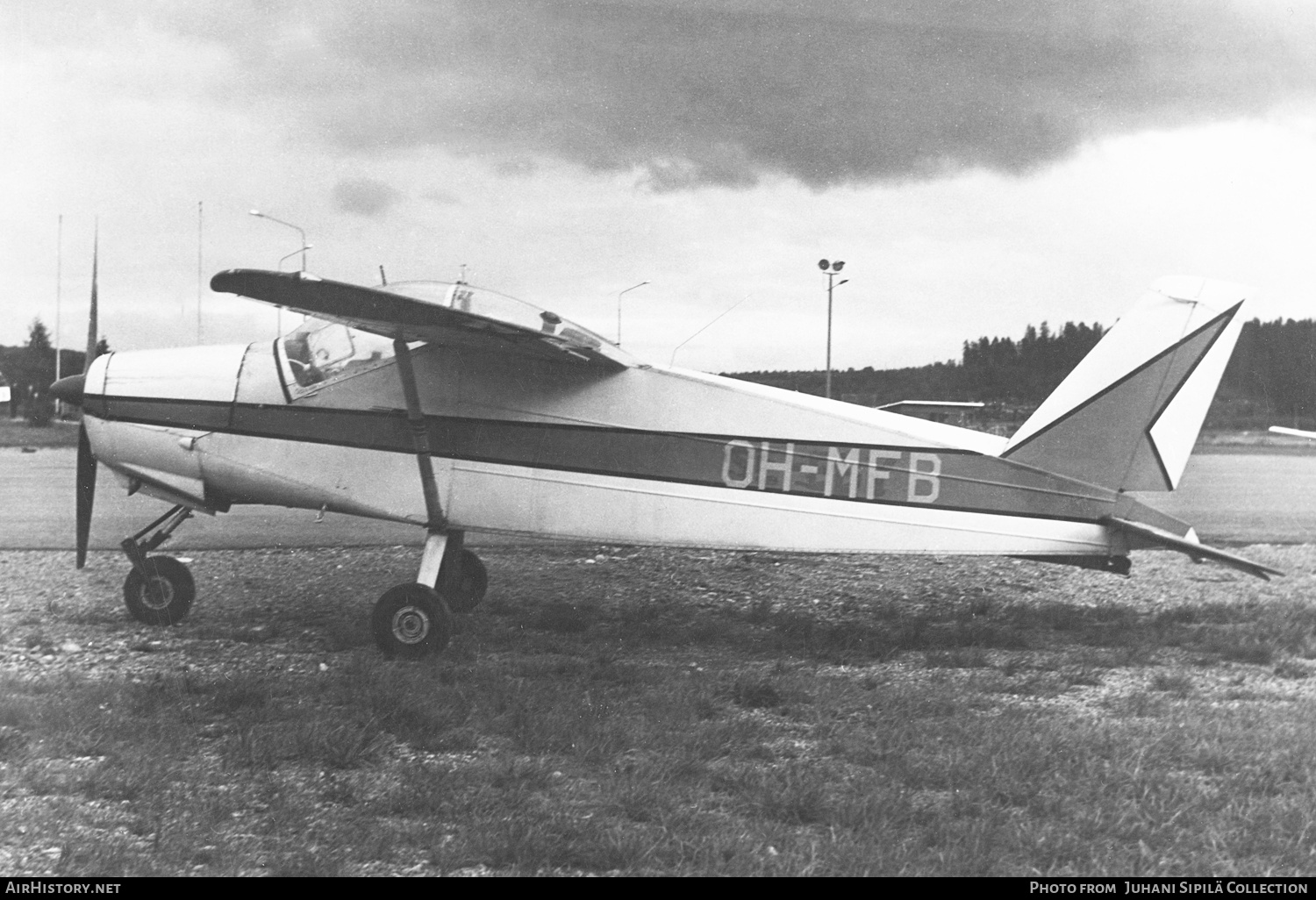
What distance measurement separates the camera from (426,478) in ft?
20.6

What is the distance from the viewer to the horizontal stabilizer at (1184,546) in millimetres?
5922

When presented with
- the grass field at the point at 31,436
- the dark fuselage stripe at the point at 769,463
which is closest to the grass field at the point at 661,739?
the dark fuselage stripe at the point at 769,463

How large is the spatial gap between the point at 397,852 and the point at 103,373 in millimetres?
4945

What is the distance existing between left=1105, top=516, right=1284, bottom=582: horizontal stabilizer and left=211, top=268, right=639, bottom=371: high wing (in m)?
3.40

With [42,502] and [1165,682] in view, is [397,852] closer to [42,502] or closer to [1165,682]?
[1165,682]

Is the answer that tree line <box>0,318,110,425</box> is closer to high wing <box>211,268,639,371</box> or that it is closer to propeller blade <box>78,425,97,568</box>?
propeller blade <box>78,425,97,568</box>

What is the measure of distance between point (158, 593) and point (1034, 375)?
16752mm

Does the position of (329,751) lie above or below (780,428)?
below

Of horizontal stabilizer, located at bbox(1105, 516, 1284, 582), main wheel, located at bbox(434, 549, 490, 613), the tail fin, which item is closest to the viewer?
horizontal stabilizer, located at bbox(1105, 516, 1284, 582)

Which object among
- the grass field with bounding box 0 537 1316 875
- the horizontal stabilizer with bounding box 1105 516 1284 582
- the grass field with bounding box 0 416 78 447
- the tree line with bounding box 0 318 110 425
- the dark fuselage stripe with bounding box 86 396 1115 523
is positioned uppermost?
the tree line with bounding box 0 318 110 425

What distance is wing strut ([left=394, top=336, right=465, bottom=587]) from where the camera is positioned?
19.8 ft

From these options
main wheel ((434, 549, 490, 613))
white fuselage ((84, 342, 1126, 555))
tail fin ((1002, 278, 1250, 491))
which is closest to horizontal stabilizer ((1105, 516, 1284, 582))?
white fuselage ((84, 342, 1126, 555))

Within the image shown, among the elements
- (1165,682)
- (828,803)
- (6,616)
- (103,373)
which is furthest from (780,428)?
(6,616)
